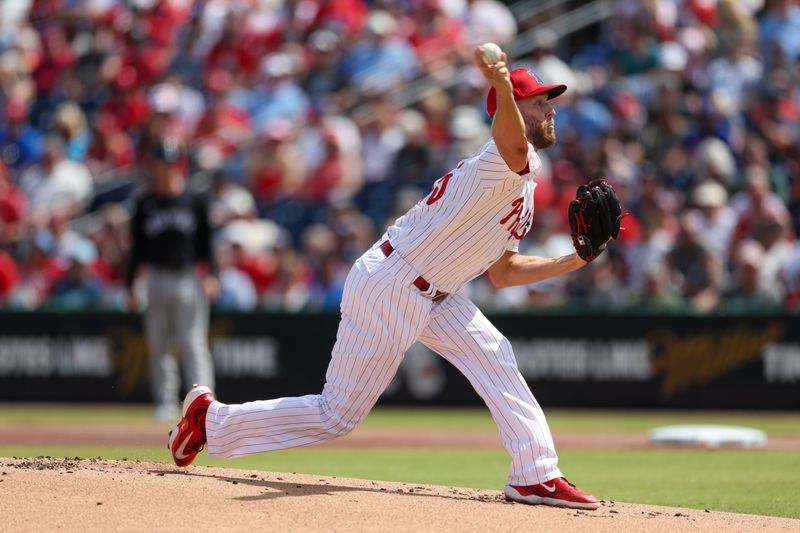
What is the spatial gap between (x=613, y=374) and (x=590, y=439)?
2.55 meters

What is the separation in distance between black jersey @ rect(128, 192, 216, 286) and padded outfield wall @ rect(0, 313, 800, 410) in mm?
1938

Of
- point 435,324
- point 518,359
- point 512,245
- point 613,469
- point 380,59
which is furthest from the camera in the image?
point 380,59

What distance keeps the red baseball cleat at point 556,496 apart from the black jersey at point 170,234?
21.4 feet

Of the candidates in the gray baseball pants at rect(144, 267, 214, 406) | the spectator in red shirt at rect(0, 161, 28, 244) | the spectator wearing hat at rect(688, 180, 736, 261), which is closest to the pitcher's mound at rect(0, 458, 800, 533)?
the gray baseball pants at rect(144, 267, 214, 406)

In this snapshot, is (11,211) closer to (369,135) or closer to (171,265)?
(369,135)

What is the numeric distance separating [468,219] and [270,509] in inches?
59.2

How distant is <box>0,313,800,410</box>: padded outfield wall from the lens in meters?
12.9

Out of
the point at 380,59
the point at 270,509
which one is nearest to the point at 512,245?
the point at 270,509

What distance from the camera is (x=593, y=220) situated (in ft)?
19.6

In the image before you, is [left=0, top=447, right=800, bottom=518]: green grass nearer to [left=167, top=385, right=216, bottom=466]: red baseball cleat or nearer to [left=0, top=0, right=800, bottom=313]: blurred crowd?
[left=167, top=385, right=216, bottom=466]: red baseball cleat

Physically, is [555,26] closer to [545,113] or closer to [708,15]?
[708,15]

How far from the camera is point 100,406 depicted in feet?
45.8

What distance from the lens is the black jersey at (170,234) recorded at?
11.9m

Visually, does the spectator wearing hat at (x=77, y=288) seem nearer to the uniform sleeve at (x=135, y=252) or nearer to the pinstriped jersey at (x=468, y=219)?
the uniform sleeve at (x=135, y=252)
